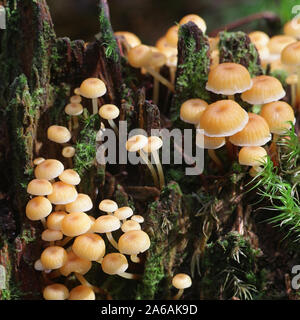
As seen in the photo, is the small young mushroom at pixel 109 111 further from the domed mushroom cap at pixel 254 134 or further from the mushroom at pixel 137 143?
the domed mushroom cap at pixel 254 134

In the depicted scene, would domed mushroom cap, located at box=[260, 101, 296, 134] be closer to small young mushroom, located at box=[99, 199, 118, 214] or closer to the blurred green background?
small young mushroom, located at box=[99, 199, 118, 214]

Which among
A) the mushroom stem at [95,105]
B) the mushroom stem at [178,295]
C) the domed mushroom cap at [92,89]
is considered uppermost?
A: the domed mushroom cap at [92,89]

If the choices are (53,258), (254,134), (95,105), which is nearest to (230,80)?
(254,134)

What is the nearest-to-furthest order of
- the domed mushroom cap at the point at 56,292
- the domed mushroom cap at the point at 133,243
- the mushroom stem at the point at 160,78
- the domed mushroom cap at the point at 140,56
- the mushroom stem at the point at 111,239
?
the domed mushroom cap at the point at 133,243
the domed mushroom cap at the point at 56,292
the mushroom stem at the point at 111,239
the domed mushroom cap at the point at 140,56
the mushroom stem at the point at 160,78

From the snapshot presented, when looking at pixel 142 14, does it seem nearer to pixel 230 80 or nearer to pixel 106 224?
pixel 230 80

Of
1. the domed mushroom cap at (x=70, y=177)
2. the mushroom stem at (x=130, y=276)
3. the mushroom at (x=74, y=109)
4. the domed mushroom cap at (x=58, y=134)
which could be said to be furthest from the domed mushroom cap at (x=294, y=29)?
the mushroom stem at (x=130, y=276)
